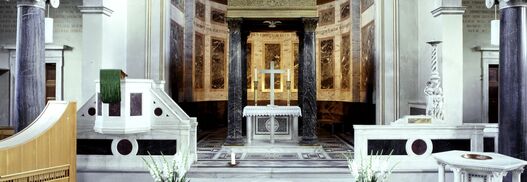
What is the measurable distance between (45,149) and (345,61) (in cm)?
982

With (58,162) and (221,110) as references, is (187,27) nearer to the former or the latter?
(221,110)

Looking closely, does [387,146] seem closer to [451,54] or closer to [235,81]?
[451,54]

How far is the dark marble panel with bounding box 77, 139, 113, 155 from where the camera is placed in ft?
21.7

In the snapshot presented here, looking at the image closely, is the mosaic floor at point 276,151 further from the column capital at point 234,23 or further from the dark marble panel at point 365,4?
the dark marble panel at point 365,4

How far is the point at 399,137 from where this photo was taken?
660cm

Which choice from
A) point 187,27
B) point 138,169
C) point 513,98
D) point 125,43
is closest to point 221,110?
point 187,27

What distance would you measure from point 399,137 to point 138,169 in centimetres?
419

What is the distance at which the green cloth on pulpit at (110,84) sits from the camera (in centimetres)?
592

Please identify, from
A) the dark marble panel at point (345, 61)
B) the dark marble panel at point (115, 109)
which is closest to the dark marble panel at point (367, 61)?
the dark marble panel at point (345, 61)

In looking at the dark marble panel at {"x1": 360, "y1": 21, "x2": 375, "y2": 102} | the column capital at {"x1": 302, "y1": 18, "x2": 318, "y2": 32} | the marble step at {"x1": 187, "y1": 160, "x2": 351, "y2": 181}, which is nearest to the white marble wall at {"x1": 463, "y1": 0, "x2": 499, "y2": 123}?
the dark marble panel at {"x1": 360, "y1": 21, "x2": 375, "y2": 102}

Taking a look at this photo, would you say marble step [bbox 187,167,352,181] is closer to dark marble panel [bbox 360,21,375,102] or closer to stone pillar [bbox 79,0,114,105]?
stone pillar [bbox 79,0,114,105]

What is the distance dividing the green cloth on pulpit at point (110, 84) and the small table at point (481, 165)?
4456mm

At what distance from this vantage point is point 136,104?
626 centimetres

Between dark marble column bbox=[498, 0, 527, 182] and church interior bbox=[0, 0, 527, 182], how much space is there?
0.02 meters
